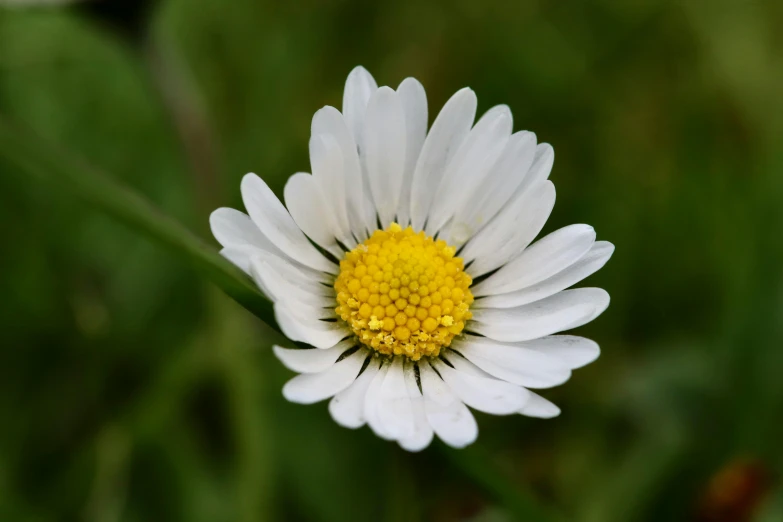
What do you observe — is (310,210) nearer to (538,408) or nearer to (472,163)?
(472,163)

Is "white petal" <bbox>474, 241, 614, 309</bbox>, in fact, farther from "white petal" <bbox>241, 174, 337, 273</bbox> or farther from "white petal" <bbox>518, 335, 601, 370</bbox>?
"white petal" <bbox>241, 174, 337, 273</bbox>

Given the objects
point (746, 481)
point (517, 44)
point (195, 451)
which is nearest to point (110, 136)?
point (195, 451)

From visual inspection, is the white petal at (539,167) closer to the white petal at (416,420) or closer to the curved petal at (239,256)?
the white petal at (416,420)

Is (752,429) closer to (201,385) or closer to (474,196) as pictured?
(474,196)

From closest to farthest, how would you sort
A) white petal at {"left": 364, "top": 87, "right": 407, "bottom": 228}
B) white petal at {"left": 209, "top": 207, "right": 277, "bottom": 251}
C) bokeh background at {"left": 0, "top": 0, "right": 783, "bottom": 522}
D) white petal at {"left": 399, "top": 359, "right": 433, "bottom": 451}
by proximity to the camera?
1. white petal at {"left": 399, "top": 359, "right": 433, "bottom": 451}
2. white petal at {"left": 209, "top": 207, "right": 277, "bottom": 251}
3. white petal at {"left": 364, "top": 87, "right": 407, "bottom": 228}
4. bokeh background at {"left": 0, "top": 0, "right": 783, "bottom": 522}

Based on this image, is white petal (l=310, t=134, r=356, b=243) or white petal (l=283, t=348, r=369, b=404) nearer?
white petal (l=283, t=348, r=369, b=404)

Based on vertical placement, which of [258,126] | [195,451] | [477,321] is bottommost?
[195,451]

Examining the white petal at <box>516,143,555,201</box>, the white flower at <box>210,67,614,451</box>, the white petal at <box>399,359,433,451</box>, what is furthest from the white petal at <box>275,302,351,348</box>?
the white petal at <box>516,143,555,201</box>
